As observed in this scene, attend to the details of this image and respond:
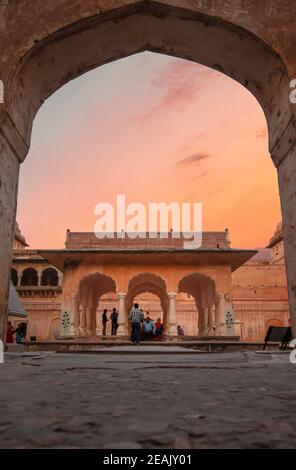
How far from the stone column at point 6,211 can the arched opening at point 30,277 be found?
29.7m

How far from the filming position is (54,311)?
26.9 meters

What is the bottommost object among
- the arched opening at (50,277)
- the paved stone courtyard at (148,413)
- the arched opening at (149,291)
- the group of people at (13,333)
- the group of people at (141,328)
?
the group of people at (13,333)

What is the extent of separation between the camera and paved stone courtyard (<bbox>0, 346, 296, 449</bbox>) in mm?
921

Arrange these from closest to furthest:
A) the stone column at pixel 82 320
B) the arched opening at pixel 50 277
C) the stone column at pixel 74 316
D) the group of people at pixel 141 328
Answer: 1. the group of people at pixel 141 328
2. the stone column at pixel 74 316
3. the stone column at pixel 82 320
4. the arched opening at pixel 50 277

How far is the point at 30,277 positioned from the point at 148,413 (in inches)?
1311

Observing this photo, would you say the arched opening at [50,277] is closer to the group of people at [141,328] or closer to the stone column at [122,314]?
the stone column at [122,314]

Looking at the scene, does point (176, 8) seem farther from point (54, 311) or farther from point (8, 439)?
point (54, 311)

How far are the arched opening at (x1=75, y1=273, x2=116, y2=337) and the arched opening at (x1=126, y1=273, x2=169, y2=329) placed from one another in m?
1.18

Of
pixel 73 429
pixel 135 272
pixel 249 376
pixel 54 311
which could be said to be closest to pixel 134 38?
pixel 249 376

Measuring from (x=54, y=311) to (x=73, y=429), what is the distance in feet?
88.8

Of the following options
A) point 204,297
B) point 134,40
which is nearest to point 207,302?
point 204,297

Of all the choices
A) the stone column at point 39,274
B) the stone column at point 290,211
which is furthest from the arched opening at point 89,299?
the stone column at point 39,274

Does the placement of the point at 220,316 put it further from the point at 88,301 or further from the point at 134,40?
the point at 134,40

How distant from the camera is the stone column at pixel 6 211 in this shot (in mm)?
3812
